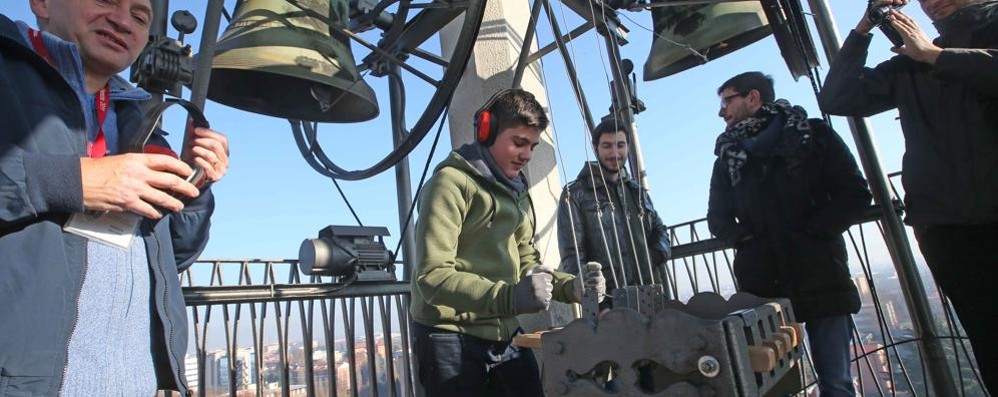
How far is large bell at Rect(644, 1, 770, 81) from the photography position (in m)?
2.25

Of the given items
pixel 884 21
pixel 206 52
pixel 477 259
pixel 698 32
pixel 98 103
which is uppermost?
pixel 698 32

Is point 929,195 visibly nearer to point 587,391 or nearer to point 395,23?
point 587,391

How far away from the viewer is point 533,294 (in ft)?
3.67

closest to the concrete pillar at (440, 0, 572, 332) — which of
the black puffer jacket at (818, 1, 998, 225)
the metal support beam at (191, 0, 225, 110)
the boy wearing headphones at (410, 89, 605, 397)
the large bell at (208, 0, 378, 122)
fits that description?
the large bell at (208, 0, 378, 122)

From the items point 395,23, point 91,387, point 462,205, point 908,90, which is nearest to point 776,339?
point 462,205

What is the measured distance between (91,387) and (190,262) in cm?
41

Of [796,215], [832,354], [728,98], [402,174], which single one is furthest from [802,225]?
[402,174]

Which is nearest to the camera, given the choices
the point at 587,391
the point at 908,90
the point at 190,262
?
the point at 587,391

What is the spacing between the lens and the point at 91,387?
0.74 metres

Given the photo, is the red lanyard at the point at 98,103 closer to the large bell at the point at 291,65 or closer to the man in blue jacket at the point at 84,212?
the man in blue jacket at the point at 84,212

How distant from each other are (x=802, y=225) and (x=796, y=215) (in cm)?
4

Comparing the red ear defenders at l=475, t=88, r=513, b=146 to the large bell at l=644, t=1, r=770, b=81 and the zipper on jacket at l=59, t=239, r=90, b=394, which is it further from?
the large bell at l=644, t=1, r=770, b=81

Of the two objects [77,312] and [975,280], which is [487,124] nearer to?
[77,312]

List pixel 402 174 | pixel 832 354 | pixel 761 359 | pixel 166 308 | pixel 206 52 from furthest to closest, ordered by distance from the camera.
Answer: pixel 402 174, pixel 832 354, pixel 206 52, pixel 166 308, pixel 761 359
